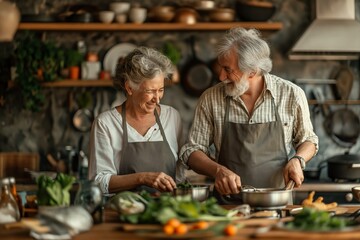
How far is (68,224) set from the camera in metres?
3.10

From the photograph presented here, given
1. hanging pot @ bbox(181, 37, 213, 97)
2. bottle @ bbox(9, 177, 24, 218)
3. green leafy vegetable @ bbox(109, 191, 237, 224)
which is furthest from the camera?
hanging pot @ bbox(181, 37, 213, 97)

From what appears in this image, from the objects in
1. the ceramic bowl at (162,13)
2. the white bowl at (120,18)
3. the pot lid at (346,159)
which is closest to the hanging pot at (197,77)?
the ceramic bowl at (162,13)

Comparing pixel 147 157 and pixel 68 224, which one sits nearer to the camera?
pixel 68 224

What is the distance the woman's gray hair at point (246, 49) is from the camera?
4.27 meters

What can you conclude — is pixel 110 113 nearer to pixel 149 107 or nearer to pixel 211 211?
pixel 149 107

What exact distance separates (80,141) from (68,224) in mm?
3906

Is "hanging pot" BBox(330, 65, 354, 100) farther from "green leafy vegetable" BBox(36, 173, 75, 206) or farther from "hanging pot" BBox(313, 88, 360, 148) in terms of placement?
"green leafy vegetable" BBox(36, 173, 75, 206)

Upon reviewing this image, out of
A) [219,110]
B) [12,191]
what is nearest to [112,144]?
[219,110]

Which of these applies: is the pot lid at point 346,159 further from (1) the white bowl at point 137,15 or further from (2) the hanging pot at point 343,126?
(1) the white bowl at point 137,15

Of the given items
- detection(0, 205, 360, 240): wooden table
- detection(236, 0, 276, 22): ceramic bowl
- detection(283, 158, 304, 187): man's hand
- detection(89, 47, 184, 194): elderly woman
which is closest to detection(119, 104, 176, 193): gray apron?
detection(89, 47, 184, 194): elderly woman

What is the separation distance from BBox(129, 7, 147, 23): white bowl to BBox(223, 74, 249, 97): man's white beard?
8.57 ft

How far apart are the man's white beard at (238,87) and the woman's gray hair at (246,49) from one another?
0.20 feet

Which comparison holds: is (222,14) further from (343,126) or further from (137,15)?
(343,126)

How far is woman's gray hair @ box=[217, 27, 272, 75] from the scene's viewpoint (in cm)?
427
